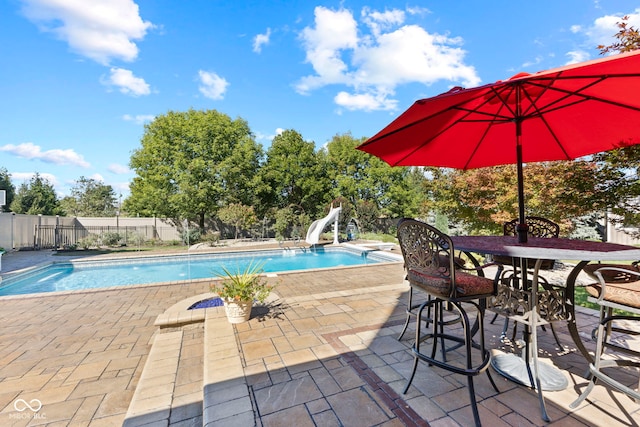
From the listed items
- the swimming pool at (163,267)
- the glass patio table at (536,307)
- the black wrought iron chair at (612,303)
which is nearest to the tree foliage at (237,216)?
the swimming pool at (163,267)

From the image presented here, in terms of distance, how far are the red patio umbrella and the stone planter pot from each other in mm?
2207

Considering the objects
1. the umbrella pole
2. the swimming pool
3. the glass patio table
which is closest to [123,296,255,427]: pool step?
the glass patio table

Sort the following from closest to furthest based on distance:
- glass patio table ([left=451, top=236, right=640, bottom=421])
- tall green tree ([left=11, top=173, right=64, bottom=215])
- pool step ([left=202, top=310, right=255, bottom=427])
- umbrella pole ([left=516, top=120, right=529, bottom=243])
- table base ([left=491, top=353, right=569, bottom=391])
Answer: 1. pool step ([left=202, top=310, right=255, bottom=427])
2. glass patio table ([left=451, top=236, right=640, bottom=421])
3. table base ([left=491, top=353, right=569, bottom=391])
4. umbrella pole ([left=516, top=120, right=529, bottom=243])
5. tall green tree ([left=11, top=173, right=64, bottom=215])

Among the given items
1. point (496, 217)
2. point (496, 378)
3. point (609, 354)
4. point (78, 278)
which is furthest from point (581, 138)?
point (78, 278)

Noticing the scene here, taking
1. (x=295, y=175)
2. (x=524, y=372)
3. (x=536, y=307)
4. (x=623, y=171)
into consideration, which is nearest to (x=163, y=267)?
(x=524, y=372)

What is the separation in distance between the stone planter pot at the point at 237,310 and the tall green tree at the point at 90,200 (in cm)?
3712

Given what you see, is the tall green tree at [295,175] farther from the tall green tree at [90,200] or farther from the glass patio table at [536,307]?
the tall green tree at [90,200]

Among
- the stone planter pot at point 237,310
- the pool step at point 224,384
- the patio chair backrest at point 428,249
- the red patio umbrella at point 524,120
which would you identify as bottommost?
the pool step at point 224,384

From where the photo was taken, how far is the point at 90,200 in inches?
1310

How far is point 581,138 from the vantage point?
8.65ft

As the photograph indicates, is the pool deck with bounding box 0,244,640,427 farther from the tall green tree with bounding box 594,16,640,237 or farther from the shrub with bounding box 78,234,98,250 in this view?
the shrub with bounding box 78,234,98,250

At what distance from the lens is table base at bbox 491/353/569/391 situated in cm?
196

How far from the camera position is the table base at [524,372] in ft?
6.45

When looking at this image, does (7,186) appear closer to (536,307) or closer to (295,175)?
(295,175)
